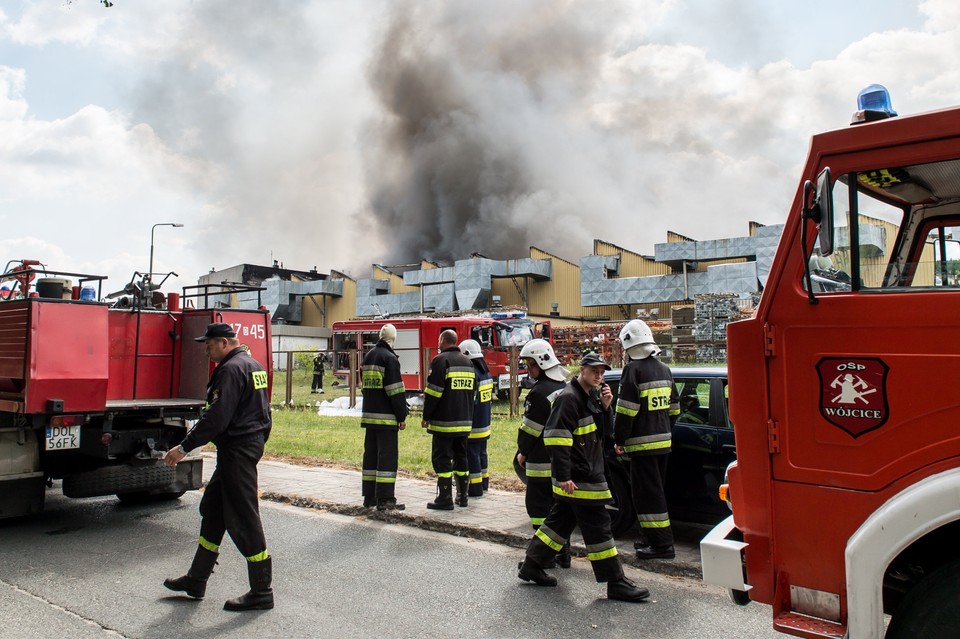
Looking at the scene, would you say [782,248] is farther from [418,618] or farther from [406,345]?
A: [406,345]

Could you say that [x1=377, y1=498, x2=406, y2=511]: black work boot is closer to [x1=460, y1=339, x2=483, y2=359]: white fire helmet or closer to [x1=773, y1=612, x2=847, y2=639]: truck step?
[x1=460, y1=339, x2=483, y2=359]: white fire helmet

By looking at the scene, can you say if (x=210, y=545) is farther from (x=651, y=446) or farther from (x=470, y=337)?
(x=470, y=337)

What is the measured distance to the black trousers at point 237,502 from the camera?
4484 mm

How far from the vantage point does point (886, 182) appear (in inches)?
116

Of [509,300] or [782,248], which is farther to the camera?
[509,300]

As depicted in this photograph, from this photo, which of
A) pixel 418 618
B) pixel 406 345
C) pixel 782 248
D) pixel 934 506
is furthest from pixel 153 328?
pixel 406 345

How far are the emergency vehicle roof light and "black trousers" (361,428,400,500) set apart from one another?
495 centimetres

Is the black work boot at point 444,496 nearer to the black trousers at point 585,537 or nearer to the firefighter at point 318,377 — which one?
the black trousers at point 585,537

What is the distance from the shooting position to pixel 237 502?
4.52 metres

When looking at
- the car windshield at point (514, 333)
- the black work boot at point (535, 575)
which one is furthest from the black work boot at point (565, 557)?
the car windshield at point (514, 333)

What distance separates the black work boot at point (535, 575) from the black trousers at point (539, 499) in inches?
16.3

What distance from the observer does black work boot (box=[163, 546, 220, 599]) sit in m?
4.56

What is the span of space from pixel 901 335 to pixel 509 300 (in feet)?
128

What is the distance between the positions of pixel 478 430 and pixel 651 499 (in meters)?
2.54
